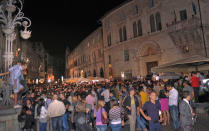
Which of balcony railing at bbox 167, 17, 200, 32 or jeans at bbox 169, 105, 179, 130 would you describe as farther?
balcony railing at bbox 167, 17, 200, 32

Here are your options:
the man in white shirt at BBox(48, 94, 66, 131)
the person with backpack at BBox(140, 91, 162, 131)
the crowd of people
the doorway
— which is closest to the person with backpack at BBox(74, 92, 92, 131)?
the crowd of people

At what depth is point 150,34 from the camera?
1070 inches

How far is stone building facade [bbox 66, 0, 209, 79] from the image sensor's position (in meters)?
21.6

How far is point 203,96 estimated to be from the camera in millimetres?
10656

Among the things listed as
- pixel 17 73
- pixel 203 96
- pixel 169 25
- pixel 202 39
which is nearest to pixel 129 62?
pixel 169 25

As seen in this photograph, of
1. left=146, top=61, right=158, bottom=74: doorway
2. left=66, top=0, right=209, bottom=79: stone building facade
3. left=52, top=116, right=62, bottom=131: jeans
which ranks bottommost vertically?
left=52, top=116, right=62, bottom=131: jeans

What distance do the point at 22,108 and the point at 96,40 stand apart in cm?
3997

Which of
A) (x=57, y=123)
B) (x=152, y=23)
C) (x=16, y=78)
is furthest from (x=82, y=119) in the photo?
(x=152, y=23)

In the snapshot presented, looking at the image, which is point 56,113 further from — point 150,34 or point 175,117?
point 150,34

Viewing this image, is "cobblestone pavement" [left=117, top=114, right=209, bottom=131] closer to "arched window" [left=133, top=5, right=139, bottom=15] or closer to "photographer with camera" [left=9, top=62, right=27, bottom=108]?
"photographer with camera" [left=9, top=62, right=27, bottom=108]

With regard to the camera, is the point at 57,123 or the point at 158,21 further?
the point at 158,21

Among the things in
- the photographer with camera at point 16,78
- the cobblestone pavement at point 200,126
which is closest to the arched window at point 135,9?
the cobblestone pavement at point 200,126

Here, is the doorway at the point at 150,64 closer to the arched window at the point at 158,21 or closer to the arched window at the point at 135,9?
the arched window at the point at 158,21

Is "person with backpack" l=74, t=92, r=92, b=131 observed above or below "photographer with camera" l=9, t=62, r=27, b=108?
below
